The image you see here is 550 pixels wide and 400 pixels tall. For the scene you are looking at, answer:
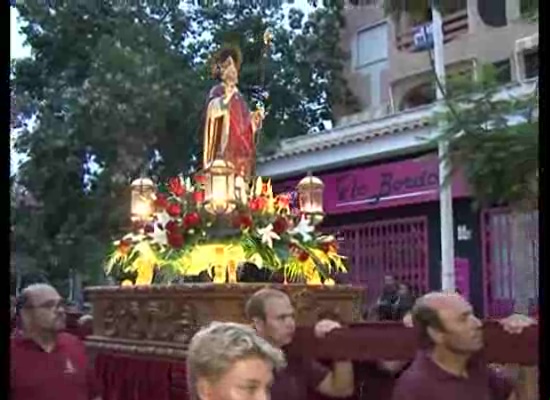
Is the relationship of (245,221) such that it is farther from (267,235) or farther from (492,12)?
(492,12)

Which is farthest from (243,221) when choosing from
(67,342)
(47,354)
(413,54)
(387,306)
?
(413,54)

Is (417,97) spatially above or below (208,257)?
above

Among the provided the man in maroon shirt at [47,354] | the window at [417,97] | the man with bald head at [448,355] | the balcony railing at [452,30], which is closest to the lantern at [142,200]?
the man in maroon shirt at [47,354]

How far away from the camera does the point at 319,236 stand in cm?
495

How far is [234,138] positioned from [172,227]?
1091 millimetres

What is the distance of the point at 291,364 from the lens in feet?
9.68

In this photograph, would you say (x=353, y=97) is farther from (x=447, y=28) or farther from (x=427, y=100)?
(x=447, y=28)

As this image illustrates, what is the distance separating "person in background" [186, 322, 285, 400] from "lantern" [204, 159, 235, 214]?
10.5 ft

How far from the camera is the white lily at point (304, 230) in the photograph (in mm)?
4867

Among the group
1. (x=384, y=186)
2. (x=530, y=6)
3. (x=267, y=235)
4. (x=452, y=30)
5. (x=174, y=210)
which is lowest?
(x=267, y=235)

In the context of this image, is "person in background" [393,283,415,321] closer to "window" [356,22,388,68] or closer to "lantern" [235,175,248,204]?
"lantern" [235,175,248,204]

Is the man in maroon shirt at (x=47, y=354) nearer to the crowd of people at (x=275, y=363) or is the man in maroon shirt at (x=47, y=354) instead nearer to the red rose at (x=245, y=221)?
the crowd of people at (x=275, y=363)

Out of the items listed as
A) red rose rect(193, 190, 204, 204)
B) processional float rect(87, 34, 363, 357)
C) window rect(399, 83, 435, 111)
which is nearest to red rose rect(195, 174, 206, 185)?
processional float rect(87, 34, 363, 357)

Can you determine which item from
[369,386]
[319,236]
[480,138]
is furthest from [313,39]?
[369,386]
